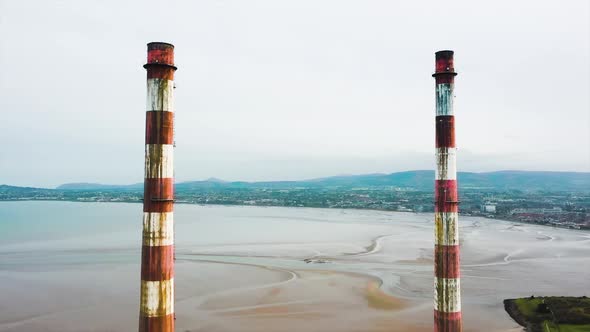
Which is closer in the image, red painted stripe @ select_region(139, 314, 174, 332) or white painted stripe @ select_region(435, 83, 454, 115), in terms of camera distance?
red painted stripe @ select_region(139, 314, 174, 332)

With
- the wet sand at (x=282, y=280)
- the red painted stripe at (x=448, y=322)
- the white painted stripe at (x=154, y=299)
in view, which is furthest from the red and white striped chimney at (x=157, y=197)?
the wet sand at (x=282, y=280)

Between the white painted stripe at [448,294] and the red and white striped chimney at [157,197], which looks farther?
the white painted stripe at [448,294]

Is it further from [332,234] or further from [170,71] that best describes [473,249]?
[170,71]

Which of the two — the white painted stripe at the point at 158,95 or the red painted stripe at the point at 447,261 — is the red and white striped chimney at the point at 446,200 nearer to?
the red painted stripe at the point at 447,261

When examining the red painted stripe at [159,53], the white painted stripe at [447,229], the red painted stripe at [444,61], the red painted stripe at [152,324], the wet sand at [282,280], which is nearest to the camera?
the red painted stripe at [152,324]

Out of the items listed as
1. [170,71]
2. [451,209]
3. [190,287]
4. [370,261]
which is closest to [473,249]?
[370,261]

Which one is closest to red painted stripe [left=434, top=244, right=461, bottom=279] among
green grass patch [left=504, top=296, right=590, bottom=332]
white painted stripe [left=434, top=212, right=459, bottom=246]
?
white painted stripe [left=434, top=212, right=459, bottom=246]

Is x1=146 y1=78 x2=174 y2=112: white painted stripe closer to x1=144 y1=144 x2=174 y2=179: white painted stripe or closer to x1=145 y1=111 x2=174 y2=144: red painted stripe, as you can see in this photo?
x1=145 y1=111 x2=174 y2=144: red painted stripe
